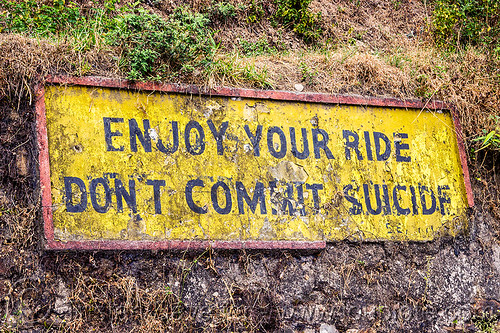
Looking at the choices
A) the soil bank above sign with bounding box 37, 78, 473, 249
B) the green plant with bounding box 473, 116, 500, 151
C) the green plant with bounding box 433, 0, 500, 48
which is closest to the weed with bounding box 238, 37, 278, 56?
the soil bank above sign with bounding box 37, 78, 473, 249

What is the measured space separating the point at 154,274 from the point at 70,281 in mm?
571

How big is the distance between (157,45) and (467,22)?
424 centimetres

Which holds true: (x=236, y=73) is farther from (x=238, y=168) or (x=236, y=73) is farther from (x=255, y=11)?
(x=255, y=11)

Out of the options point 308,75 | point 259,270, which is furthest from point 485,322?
point 308,75

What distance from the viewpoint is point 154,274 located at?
3635 millimetres

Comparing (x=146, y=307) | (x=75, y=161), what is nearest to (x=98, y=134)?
(x=75, y=161)

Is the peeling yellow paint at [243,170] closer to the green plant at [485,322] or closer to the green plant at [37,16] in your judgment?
the green plant at [485,322]

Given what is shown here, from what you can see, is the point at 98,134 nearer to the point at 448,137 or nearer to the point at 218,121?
the point at 218,121

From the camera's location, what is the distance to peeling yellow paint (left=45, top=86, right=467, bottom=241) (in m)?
3.65

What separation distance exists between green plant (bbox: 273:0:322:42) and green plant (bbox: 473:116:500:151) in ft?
7.73

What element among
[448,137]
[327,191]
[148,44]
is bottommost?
[327,191]

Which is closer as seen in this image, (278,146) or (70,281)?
(70,281)

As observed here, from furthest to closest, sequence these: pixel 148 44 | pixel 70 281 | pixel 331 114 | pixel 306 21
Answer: pixel 306 21, pixel 331 114, pixel 148 44, pixel 70 281

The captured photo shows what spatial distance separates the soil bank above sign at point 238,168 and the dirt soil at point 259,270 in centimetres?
13
